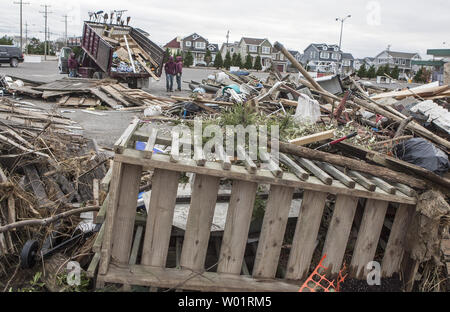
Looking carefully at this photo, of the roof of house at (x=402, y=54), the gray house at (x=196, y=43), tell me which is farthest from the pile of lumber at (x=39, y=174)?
the roof of house at (x=402, y=54)

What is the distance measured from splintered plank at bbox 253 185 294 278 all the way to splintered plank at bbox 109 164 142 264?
3.46 ft

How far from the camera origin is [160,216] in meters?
3.13

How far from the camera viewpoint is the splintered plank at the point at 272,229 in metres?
3.15

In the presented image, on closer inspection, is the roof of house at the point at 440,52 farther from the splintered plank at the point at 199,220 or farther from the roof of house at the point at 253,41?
the roof of house at the point at 253,41

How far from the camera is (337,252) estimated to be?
3.37 meters

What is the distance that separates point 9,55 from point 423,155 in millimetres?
29424

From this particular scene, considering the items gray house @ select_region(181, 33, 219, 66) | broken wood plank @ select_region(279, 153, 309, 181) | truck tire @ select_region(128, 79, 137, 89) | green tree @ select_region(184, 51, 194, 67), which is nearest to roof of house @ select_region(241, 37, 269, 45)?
gray house @ select_region(181, 33, 219, 66)

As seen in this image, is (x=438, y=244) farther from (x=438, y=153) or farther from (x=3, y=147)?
(x=3, y=147)

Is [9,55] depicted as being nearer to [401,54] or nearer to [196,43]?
[196,43]

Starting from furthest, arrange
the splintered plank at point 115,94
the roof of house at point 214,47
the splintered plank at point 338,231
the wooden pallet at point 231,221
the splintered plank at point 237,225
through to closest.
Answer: the roof of house at point 214,47
the splintered plank at point 115,94
the splintered plank at point 338,231
the splintered plank at point 237,225
the wooden pallet at point 231,221

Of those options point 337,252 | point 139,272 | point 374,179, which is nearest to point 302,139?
point 374,179

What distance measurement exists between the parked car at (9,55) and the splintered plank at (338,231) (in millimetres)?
29147

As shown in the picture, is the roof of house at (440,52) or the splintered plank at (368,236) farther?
the roof of house at (440,52)

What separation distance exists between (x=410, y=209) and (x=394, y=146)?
1.13m
